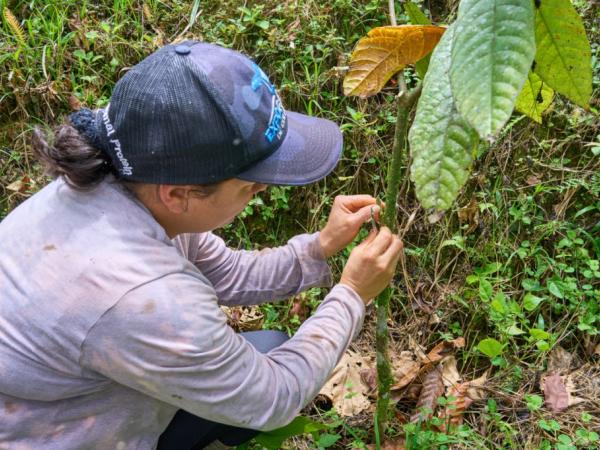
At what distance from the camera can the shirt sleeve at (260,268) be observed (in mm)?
1955

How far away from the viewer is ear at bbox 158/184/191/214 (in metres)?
1.40

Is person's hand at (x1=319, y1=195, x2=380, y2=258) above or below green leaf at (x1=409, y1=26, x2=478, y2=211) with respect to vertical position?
below

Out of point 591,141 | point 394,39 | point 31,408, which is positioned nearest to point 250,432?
point 31,408

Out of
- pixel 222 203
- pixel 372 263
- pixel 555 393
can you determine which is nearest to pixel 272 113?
pixel 222 203

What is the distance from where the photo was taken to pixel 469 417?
2182 millimetres

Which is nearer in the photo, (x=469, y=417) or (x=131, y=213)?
(x=131, y=213)

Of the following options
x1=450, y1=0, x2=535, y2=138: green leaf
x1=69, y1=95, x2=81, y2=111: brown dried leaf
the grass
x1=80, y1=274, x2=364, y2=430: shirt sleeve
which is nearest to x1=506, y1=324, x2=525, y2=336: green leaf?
the grass

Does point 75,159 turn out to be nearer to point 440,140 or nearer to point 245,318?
point 440,140

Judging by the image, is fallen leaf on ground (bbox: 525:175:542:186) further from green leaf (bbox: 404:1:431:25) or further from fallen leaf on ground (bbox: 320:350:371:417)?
green leaf (bbox: 404:1:431:25)

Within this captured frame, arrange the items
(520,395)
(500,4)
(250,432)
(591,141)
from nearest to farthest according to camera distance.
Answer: (500,4) → (250,432) → (520,395) → (591,141)

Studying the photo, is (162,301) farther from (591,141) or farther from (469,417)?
(591,141)

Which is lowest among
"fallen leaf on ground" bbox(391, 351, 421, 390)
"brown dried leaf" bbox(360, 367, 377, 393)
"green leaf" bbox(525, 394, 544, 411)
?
"brown dried leaf" bbox(360, 367, 377, 393)

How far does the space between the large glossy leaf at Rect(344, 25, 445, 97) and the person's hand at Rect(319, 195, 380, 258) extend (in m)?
0.45

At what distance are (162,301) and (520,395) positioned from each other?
1.44 meters
